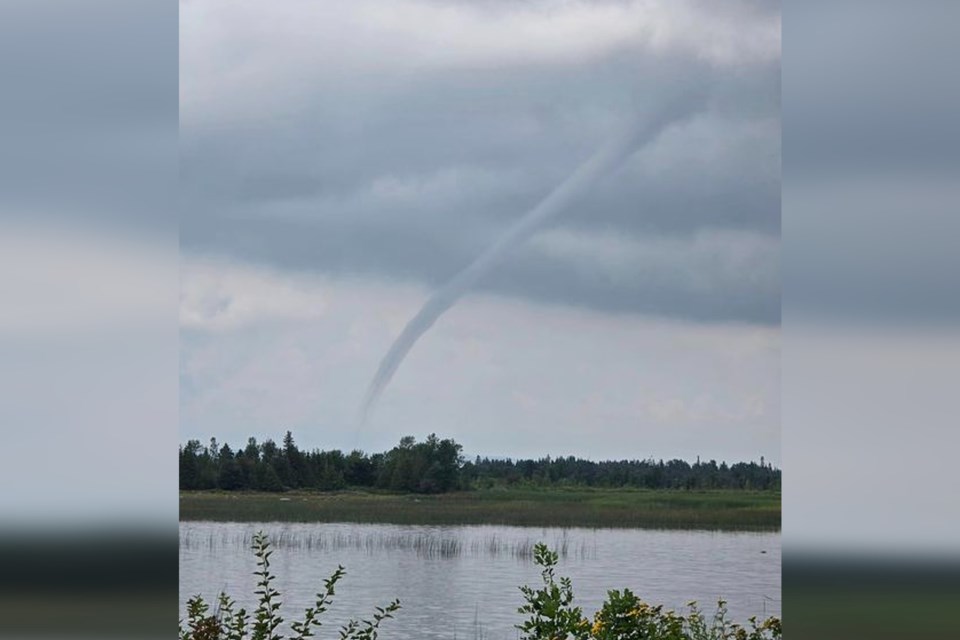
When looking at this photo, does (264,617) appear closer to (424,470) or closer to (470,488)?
(424,470)

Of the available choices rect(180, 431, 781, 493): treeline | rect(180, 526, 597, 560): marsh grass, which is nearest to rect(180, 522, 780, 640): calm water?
rect(180, 526, 597, 560): marsh grass

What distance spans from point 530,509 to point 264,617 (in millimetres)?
1092

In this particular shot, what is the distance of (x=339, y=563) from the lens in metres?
4.42

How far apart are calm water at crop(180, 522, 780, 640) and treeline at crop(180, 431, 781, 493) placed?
183 mm

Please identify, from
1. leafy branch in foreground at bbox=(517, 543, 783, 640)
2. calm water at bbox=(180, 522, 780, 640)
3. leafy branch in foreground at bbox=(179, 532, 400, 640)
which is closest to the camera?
leafy branch in foreground at bbox=(517, 543, 783, 640)

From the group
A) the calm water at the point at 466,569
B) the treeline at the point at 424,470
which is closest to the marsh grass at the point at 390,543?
the calm water at the point at 466,569

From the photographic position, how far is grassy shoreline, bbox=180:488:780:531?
4.36m

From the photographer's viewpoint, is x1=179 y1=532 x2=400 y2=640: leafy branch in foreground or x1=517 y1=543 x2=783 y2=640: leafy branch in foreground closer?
x1=517 y1=543 x2=783 y2=640: leafy branch in foreground

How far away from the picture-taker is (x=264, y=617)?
420cm

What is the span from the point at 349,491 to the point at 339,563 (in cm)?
28

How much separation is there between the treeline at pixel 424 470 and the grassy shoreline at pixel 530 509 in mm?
36

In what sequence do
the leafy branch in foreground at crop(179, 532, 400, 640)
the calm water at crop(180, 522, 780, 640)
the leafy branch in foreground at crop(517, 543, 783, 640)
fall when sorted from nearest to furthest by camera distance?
the leafy branch in foreground at crop(517, 543, 783, 640), the leafy branch in foreground at crop(179, 532, 400, 640), the calm water at crop(180, 522, 780, 640)

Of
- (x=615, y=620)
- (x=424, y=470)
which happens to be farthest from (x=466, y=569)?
(x=615, y=620)

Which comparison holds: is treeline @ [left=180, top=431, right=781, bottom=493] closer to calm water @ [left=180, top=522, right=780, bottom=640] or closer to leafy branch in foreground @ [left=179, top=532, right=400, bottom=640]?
calm water @ [left=180, top=522, right=780, bottom=640]
